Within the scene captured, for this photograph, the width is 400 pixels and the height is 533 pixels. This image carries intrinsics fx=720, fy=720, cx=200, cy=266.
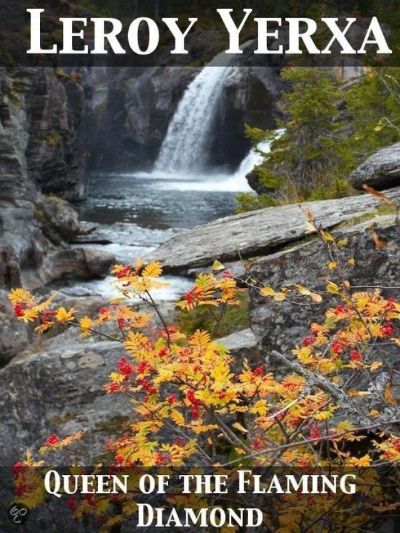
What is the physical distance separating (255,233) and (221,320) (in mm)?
895

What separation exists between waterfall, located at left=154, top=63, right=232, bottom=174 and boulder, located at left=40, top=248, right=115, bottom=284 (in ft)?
68.7

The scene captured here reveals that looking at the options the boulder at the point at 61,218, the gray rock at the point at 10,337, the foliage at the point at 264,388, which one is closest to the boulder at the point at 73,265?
the boulder at the point at 61,218

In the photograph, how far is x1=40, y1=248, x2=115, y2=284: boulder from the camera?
46.8 feet

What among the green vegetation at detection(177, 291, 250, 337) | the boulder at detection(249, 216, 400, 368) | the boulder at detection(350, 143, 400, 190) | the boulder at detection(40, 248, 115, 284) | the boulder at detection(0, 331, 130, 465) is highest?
the boulder at detection(350, 143, 400, 190)

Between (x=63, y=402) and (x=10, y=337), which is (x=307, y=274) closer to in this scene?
(x=63, y=402)

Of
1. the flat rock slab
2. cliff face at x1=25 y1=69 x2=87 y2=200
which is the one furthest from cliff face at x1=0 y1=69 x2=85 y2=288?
the flat rock slab

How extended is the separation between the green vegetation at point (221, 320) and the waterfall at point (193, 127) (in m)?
28.6

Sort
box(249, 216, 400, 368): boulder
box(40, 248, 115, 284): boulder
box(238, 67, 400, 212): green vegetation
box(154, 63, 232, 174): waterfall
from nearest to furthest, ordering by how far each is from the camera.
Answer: box(249, 216, 400, 368): boulder
box(238, 67, 400, 212): green vegetation
box(40, 248, 115, 284): boulder
box(154, 63, 232, 174): waterfall

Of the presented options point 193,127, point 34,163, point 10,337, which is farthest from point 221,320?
point 193,127

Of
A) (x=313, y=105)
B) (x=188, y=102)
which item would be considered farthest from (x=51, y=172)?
(x=313, y=105)

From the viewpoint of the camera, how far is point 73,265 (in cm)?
1442

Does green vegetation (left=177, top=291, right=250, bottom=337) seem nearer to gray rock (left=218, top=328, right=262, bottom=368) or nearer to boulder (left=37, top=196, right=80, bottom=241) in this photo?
gray rock (left=218, top=328, right=262, bottom=368)

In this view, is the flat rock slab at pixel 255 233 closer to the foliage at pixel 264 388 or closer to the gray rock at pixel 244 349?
the gray rock at pixel 244 349

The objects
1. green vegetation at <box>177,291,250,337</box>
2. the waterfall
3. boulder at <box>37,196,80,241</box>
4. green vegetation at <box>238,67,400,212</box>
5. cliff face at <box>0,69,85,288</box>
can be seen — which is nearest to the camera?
green vegetation at <box>177,291,250,337</box>
